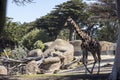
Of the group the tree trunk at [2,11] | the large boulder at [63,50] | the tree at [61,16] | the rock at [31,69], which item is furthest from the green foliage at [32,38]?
the tree trunk at [2,11]

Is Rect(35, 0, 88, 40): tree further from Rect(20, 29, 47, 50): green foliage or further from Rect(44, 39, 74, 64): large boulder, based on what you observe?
Rect(44, 39, 74, 64): large boulder

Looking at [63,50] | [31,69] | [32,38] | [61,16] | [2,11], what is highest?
[2,11]

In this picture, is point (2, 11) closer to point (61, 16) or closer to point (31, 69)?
point (31, 69)

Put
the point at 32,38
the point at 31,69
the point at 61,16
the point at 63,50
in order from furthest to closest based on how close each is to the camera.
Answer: the point at 61,16, the point at 32,38, the point at 63,50, the point at 31,69

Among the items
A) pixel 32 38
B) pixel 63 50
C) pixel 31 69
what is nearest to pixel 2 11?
pixel 31 69

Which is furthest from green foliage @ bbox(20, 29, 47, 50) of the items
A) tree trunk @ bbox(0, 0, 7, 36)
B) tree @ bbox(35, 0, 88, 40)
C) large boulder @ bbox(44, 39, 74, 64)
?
tree trunk @ bbox(0, 0, 7, 36)

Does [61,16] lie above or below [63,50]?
below

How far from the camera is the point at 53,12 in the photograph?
62.7 meters

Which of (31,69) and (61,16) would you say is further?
(61,16)

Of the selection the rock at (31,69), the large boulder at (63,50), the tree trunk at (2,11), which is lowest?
the large boulder at (63,50)

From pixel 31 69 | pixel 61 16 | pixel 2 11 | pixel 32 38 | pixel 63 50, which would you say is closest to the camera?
pixel 2 11

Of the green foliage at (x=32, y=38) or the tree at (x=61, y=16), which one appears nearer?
the green foliage at (x=32, y=38)

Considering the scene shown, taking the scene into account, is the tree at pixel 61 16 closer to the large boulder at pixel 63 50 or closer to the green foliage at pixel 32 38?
the green foliage at pixel 32 38

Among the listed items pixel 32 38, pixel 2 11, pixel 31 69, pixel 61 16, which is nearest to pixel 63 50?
pixel 31 69
